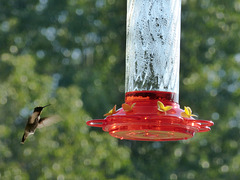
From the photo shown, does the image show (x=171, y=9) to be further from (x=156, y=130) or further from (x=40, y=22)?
(x=40, y=22)

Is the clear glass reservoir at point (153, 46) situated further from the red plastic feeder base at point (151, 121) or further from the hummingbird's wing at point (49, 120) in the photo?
the hummingbird's wing at point (49, 120)

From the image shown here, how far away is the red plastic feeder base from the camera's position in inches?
170

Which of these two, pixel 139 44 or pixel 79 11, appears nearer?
pixel 139 44

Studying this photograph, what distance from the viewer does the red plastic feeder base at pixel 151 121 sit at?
4.33 meters

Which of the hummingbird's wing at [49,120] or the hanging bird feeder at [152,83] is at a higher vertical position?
the hanging bird feeder at [152,83]

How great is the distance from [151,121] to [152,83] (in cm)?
50

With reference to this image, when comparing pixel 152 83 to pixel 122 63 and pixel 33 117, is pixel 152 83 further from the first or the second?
pixel 122 63

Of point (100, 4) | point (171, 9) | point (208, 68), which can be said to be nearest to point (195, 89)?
point (208, 68)

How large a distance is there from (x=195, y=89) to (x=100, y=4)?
3.33 m

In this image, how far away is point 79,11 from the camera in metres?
15.0

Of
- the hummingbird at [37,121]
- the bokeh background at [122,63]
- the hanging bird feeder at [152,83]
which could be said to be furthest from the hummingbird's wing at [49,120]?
the bokeh background at [122,63]

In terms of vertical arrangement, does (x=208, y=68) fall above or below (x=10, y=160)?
above

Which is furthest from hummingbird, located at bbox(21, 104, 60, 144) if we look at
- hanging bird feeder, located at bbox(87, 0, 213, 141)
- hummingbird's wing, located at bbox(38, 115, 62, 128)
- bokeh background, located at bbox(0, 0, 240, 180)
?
bokeh background, located at bbox(0, 0, 240, 180)

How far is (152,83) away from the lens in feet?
15.5
